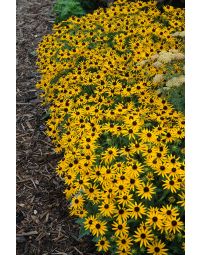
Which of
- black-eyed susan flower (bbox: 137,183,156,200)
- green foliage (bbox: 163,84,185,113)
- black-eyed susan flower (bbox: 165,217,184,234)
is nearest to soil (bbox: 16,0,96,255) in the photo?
black-eyed susan flower (bbox: 137,183,156,200)

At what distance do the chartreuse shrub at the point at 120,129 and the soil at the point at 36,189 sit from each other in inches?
8.2

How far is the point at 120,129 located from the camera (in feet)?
11.3

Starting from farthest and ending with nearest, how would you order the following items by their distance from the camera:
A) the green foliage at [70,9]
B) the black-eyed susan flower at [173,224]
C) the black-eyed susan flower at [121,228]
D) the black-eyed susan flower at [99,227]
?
the green foliage at [70,9]
the black-eyed susan flower at [99,227]
the black-eyed susan flower at [121,228]
the black-eyed susan flower at [173,224]

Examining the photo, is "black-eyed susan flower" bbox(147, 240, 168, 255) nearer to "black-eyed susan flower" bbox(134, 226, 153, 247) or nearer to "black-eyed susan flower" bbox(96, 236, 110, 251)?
"black-eyed susan flower" bbox(134, 226, 153, 247)

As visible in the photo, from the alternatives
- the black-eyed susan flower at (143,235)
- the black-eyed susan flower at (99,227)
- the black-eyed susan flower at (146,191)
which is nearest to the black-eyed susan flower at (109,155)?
the black-eyed susan flower at (146,191)

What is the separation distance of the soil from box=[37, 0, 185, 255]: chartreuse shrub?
0.21m

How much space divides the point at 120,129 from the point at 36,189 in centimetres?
126

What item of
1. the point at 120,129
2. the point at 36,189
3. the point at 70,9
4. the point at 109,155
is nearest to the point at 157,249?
the point at 109,155

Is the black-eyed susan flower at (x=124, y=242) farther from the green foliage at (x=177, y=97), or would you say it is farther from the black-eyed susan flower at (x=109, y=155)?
the green foliage at (x=177, y=97)

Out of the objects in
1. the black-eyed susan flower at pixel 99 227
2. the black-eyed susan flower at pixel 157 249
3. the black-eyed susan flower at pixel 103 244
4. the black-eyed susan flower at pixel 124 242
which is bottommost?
the black-eyed susan flower at pixel 103 244

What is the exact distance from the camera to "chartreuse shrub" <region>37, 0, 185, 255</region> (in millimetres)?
2947

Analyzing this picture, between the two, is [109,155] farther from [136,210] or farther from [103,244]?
[103,244]

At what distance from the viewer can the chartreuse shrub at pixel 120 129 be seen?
2.95 meters
